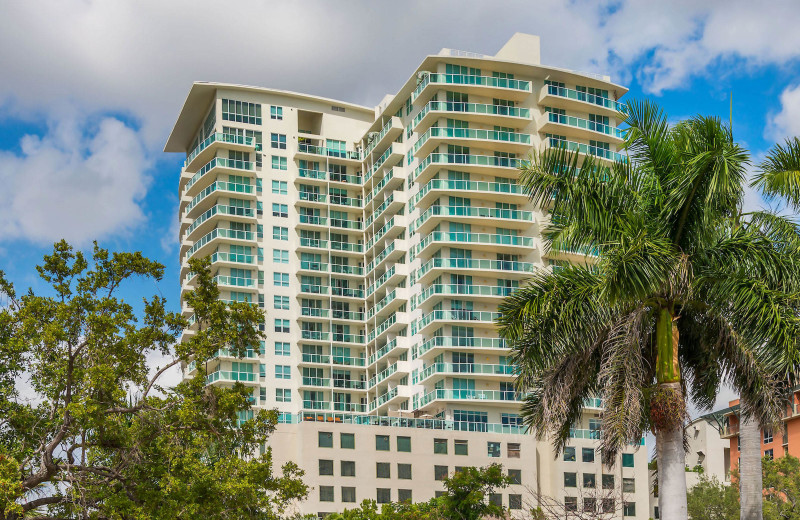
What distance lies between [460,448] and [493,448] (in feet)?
10.2

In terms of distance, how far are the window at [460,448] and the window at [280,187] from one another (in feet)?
131

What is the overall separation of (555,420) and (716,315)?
510 cm

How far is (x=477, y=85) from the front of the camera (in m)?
113

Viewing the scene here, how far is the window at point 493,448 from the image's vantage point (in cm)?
10417

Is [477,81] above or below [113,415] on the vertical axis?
above


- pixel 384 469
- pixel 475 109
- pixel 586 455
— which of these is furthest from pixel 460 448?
pixel 475 109

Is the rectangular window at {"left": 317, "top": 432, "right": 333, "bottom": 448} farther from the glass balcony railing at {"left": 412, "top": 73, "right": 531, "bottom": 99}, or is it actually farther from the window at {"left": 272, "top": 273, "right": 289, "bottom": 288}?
the glass balcony railing at {"left": 412, "top": 73, "right": 531, "bottom": 99}

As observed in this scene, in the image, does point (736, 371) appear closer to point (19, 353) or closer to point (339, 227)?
point (19, 353)

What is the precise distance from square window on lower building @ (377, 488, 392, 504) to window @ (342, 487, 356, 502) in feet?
7.78

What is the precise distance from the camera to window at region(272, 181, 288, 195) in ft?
425

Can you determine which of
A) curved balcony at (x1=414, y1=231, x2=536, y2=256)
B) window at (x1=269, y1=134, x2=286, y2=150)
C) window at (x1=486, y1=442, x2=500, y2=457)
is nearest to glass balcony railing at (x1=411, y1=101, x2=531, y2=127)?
curved balcony at (x1=414, y1=231, x2=536, y2=256)

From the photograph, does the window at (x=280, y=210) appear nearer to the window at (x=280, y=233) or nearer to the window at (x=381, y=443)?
the window at (x=280, y=233)

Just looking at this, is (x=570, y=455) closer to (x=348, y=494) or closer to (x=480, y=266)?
(x=480, y=266)

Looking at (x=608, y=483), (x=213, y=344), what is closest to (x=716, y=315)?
(x=213, y=344)
